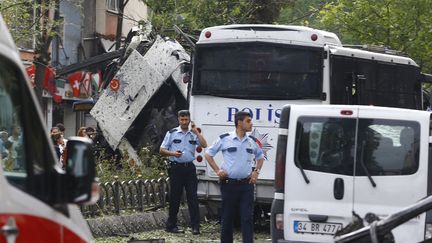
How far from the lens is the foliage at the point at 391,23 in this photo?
34281mm

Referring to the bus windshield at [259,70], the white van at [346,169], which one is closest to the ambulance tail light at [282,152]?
the white van at [346,169]

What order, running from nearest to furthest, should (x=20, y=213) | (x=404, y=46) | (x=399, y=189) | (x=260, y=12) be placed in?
(x=20, y=213)
(x=399, y=189)
(x=260, y=12)
(x=404, y=46)

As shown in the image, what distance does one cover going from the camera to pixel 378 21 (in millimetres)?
34938

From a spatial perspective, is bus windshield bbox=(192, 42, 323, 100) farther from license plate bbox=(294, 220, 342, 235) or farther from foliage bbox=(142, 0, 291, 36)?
foliage bbox=(142, 0, 291, 36)

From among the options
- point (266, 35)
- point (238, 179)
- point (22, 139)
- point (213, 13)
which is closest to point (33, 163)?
point (22, 139)

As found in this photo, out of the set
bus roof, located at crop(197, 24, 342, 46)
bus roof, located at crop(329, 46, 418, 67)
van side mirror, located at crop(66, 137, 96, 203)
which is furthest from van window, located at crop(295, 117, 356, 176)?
van side mirror, located at crop(66, 137, 96, 203)

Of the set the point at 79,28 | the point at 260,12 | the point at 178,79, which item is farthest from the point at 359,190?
the point at 79,28

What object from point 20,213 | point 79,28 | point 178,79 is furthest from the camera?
point 79,28

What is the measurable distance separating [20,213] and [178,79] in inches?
670

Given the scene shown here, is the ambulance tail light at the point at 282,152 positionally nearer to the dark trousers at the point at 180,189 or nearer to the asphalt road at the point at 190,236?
the asphalt road at the point at 190,236

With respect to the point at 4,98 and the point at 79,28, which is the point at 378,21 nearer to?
the point at 79,28

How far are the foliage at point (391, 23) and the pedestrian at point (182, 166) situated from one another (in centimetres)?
1816

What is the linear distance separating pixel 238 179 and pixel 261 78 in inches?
187

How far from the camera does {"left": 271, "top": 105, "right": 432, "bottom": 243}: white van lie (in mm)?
12039
